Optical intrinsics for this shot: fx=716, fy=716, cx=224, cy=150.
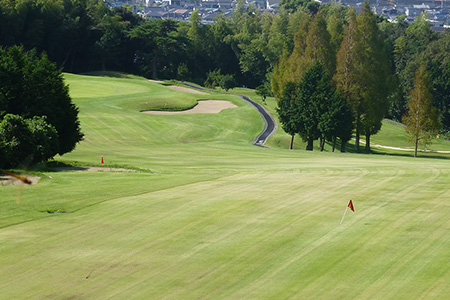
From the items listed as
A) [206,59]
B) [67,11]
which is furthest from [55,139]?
[206,59]

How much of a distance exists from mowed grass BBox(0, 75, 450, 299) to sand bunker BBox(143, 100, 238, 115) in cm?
4877

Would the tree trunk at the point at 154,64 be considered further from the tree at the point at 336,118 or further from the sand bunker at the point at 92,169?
the sand bunker at the point at 92,169

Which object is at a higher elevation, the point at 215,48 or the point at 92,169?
the point at 215,48

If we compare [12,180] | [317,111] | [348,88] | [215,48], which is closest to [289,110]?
[317,111]

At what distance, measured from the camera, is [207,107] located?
4353 inches

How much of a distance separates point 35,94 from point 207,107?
57.9m

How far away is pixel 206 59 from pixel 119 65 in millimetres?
29724

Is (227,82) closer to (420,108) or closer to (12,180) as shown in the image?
(420,108)

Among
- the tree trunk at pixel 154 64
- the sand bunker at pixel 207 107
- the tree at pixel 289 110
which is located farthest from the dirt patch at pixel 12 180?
the tree trunk at pixel 154 64

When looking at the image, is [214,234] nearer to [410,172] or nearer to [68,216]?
[68,216]

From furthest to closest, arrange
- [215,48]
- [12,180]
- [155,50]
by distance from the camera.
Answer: [215,48], [155,50], [12,180]

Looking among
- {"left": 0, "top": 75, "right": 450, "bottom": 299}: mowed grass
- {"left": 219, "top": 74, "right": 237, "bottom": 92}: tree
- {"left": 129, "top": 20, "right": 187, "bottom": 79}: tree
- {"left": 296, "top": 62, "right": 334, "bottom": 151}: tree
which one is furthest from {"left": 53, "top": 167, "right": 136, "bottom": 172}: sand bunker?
{"left": 129, "top": 20, "right": 187, "bottom": 79}: tree

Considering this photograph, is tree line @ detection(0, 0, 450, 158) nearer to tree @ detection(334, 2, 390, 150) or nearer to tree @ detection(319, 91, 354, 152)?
tree @ detection(334, 2, 390, 150)

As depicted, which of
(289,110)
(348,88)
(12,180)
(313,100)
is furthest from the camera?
(289,110)
